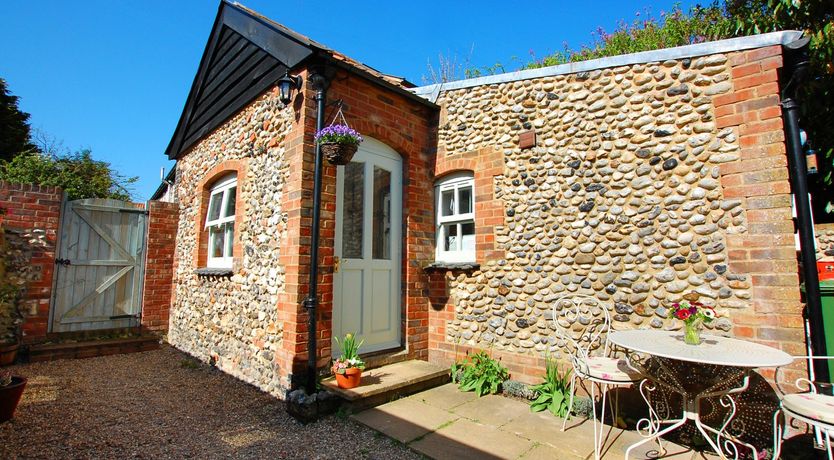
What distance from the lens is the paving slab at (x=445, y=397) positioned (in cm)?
397

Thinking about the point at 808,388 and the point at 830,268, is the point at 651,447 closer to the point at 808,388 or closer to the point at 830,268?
the point at 808,388

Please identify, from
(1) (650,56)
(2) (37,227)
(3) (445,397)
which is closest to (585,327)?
(3) (445,397)

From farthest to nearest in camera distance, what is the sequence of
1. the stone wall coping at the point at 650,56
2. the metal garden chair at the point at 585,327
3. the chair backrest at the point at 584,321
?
1. the chair backrest at the point at 584,321
2. the metal garden chair at the point at 585,327
3. the stone wall coping at the point at 650,56

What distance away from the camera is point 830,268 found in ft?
12.7

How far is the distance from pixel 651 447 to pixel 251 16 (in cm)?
665

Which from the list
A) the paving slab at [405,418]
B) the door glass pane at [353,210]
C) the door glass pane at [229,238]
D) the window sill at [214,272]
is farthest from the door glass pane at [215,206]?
the paving slab at [405,418]

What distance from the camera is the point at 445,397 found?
4.16 meters

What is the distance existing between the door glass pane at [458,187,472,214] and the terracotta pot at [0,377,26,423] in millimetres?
4596

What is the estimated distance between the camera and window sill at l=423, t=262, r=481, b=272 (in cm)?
484

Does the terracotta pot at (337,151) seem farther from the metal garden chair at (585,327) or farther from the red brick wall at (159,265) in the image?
the red brick wall at (159,265)

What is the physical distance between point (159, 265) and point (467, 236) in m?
5.48

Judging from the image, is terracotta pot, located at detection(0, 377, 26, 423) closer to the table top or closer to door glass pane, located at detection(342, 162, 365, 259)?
door glass pane, located at detection(342, 162, 365, 259)

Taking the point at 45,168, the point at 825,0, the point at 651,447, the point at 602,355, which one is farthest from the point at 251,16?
the point at 45,168

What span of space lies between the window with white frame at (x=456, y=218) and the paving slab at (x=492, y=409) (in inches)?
65.6
